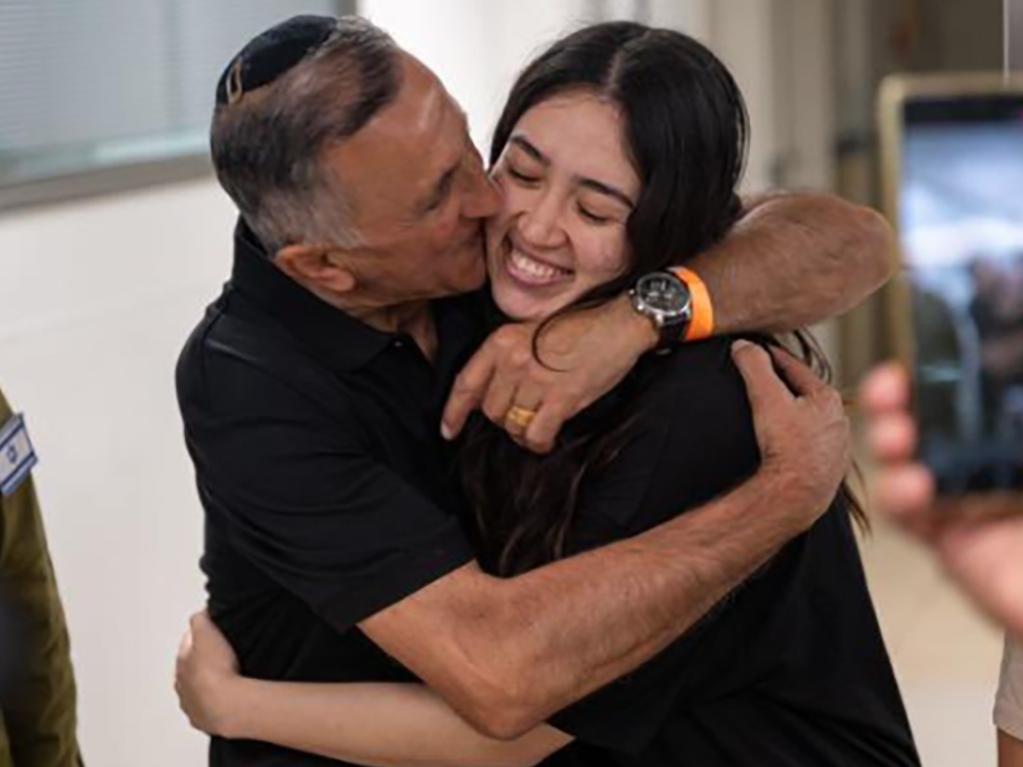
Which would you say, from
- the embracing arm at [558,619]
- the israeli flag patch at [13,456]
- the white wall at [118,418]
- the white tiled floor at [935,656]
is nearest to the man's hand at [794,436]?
the embracing arm at [558,619]

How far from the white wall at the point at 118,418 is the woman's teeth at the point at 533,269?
136 cm

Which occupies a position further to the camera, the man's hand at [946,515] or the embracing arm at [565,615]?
the embracing arm at [565,615]

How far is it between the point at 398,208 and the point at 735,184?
36 centimetres

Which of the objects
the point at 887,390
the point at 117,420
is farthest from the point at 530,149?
the point at 117,420

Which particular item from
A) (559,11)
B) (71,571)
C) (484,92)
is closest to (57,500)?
(71,571)

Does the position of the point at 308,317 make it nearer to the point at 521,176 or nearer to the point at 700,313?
the point at 521,176

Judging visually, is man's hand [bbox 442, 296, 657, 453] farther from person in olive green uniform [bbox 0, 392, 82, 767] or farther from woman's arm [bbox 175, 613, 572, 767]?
person in olive green uniform [bbox 0, 392, 82, 767]

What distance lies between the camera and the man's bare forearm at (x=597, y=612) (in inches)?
66.6

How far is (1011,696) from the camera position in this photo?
1778 mm

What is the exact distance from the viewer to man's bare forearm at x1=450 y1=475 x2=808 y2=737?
1.69 meters

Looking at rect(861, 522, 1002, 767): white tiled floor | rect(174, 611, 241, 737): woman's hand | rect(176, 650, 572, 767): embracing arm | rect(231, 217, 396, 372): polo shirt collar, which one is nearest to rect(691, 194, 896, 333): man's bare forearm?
rect(231, 217, 396, 372): polo shirt collar

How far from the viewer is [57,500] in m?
3.16

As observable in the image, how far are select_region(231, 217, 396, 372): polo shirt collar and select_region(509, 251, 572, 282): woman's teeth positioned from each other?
15 cm

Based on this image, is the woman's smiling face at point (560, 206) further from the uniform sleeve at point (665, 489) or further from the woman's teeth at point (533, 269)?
the uniform sleeve at point (665, 489)
